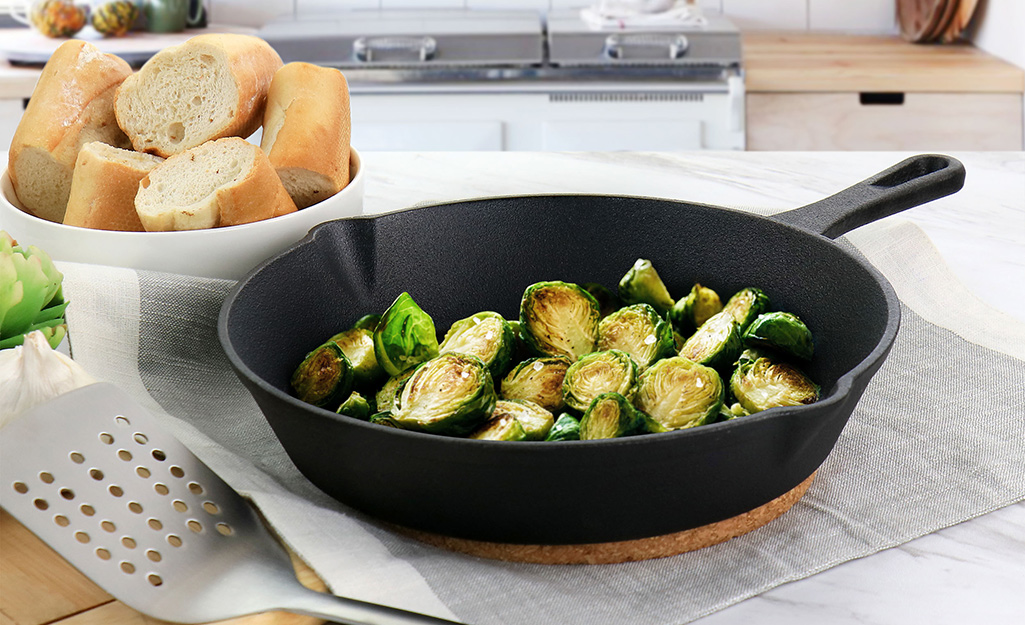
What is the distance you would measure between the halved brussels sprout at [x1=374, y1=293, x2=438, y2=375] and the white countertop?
328mm

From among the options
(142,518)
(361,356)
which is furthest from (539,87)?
(142,518)

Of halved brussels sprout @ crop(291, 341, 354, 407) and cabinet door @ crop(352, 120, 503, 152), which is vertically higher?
halved brussels sprout @ crop(291, 341, 354, 407)

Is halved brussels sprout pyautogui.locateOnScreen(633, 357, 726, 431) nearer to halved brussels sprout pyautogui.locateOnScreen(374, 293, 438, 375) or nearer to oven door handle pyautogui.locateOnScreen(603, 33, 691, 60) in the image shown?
halved brussels sprout pyautogui.locateOnScreen(374, 293, 438, 375)

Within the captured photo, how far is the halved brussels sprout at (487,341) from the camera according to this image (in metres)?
0.83

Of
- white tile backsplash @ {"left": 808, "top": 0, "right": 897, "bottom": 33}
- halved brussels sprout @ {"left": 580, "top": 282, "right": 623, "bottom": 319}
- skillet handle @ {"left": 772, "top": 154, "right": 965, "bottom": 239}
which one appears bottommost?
white tile backsplash @ {"left": 808, "top": 0, "right": 897, "bottom": 33}

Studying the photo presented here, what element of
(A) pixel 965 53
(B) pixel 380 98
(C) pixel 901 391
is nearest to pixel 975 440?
(C) pixel 901 391

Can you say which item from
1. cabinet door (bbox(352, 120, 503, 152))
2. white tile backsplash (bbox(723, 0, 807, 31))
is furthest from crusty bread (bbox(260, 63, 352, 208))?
white tile backsplash (bbox(723, 0, 807, 31))

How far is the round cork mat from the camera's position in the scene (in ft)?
2.20

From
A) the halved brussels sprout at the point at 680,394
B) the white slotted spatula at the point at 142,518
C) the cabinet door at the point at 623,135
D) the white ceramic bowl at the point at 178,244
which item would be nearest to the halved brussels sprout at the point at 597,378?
the halved brussels sprout at the point at 680,394

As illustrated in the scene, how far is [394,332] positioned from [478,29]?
8.54 ft

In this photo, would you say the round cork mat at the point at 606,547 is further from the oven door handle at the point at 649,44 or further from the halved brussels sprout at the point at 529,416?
the oven door handle at the point at 649,44

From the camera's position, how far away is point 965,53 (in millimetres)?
3383

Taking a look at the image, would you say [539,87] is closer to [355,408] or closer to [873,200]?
[873,200]

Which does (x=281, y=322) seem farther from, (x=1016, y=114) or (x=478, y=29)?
(x=1016, y=114)
